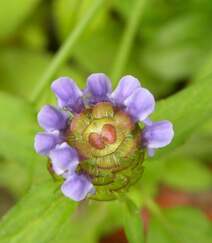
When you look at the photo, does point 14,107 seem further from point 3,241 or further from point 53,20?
point 53,20

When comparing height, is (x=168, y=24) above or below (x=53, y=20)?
below

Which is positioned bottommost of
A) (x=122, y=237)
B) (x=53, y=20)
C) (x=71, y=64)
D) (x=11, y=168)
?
(x=122, y=237)

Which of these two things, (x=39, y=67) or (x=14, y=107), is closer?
(x=14, y=107)

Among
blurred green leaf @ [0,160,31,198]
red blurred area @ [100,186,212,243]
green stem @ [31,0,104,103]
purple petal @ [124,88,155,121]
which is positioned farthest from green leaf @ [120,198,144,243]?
red blurred area @ [100,186,212,243]

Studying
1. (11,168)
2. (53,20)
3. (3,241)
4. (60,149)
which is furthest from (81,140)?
(53,20)

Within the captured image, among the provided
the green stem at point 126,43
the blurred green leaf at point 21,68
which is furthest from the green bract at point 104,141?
the blurred green leaf at point 21,68

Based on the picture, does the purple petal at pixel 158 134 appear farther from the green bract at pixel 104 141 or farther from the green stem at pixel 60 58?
the green stem at pixel 60 58

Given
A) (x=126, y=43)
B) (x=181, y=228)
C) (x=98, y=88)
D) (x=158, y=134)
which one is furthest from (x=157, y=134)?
(x=126, y=43)
